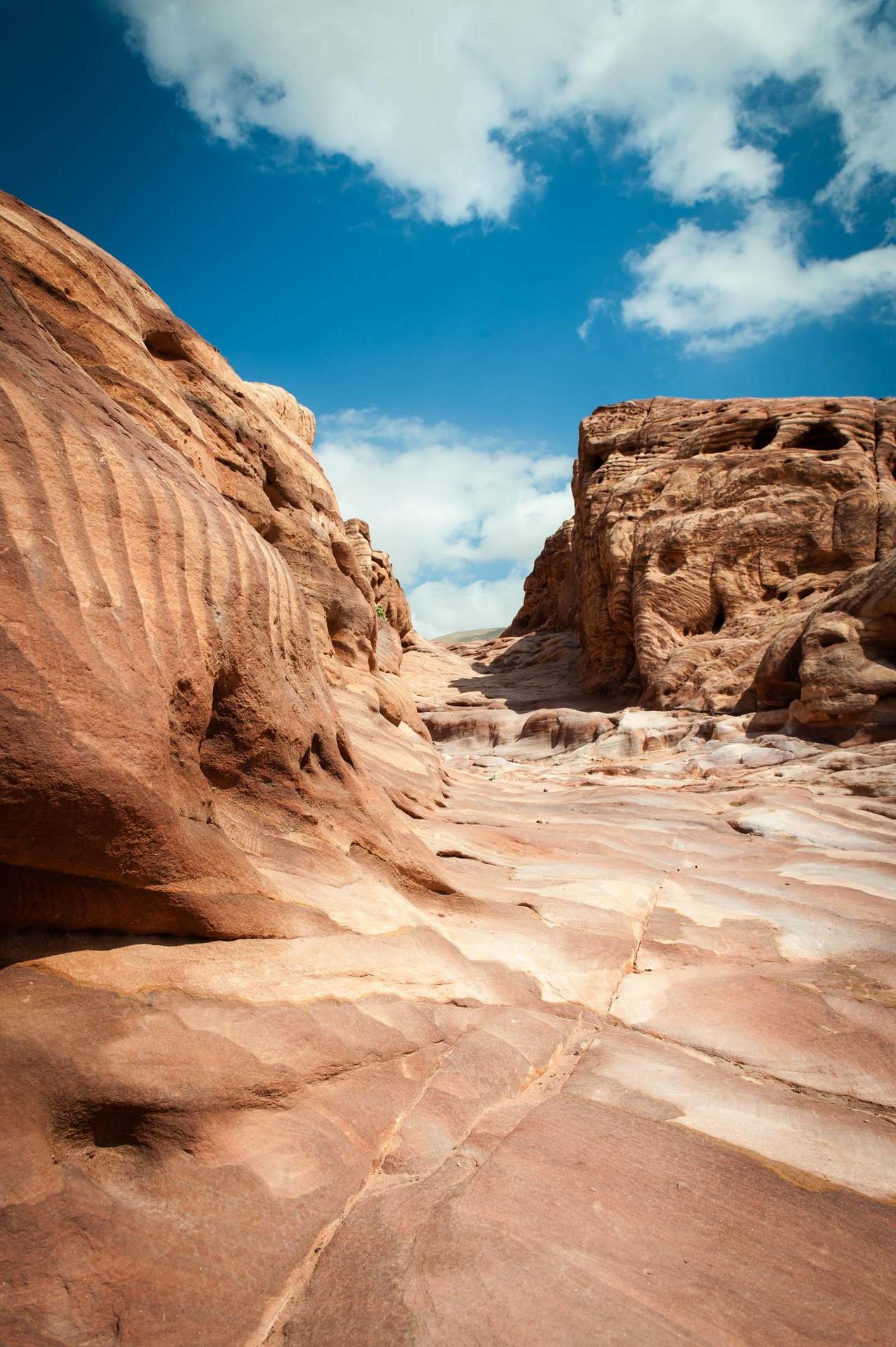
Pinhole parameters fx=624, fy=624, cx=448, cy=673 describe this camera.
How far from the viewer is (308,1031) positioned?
1779 millimetres

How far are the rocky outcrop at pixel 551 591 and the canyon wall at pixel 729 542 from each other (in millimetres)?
6040

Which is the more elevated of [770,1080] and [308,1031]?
[308,1031]

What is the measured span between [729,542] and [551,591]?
46.7 ft

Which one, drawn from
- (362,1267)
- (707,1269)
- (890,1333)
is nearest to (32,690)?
(362,1267)

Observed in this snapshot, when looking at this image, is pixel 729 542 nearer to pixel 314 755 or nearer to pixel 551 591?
pixel 551 591

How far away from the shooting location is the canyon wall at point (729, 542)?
12.9m

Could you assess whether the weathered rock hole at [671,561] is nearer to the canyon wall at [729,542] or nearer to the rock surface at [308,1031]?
the canyon wall at [729,542]

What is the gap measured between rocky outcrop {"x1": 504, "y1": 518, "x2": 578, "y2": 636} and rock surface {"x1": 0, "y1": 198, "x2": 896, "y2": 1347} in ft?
77.8

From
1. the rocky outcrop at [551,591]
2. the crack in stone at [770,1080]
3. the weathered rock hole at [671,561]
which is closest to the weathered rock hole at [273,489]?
the crack in stone at [770,1080]

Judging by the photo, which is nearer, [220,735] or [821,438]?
[220,735]

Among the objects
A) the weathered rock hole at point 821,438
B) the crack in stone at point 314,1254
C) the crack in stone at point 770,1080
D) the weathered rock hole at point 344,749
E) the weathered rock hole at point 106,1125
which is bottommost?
the crack in stone at point 770,1080

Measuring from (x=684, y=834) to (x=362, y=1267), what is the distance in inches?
189

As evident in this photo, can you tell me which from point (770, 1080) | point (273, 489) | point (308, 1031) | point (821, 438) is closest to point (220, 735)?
point (308, 1031)

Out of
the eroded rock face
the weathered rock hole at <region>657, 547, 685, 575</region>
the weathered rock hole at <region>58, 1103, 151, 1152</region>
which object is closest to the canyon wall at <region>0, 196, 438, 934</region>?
the weathered rock hole at <region>58, 1103, 151, 1152</region>
